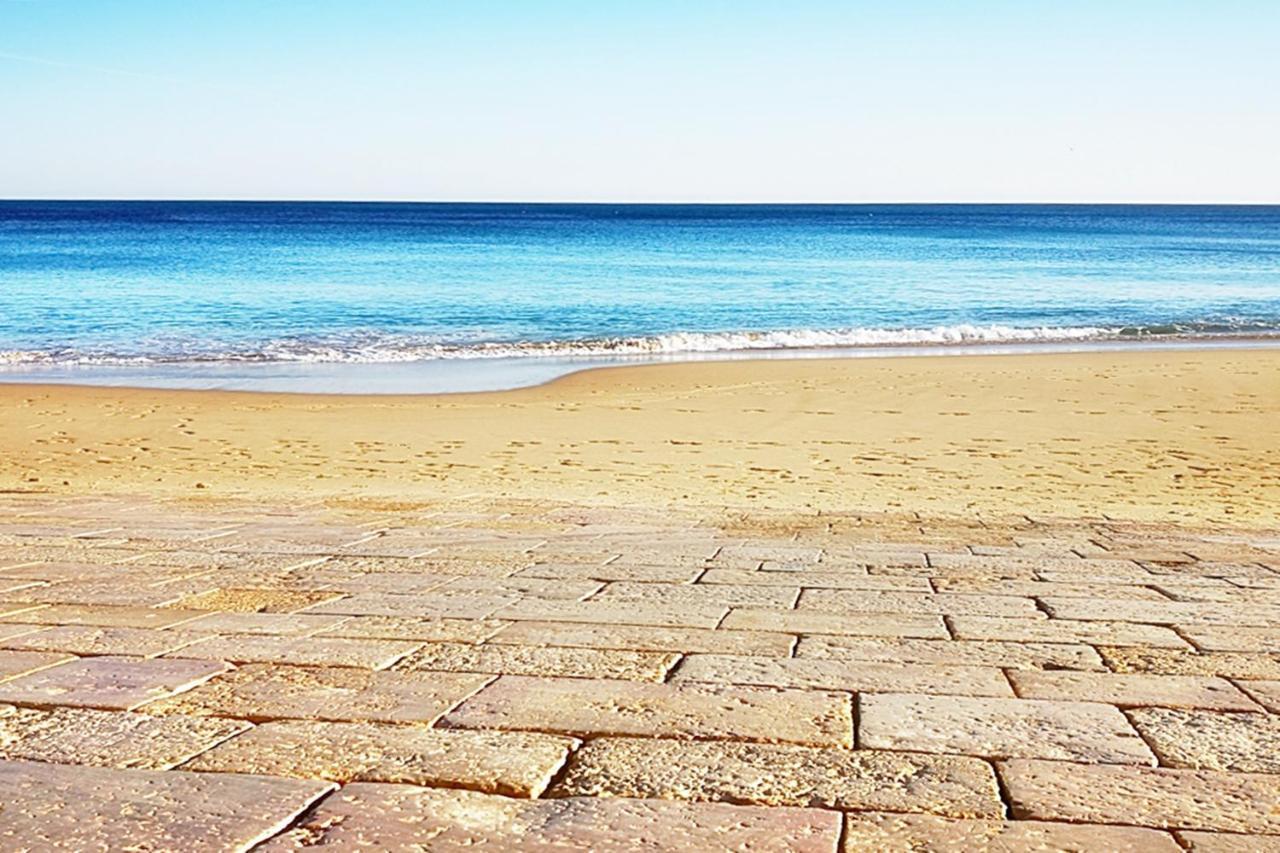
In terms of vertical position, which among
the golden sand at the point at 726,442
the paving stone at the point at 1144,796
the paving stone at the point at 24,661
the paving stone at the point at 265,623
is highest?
the paving stone at the point at 1144,796

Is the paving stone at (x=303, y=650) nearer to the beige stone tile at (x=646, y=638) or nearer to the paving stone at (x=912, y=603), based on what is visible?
the beige stone tile at (x=646, y=638)

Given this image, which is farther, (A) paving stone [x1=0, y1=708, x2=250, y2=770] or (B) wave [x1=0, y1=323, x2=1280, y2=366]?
(B) wave [x1=0, y1=323, x2=1280, y2=366]

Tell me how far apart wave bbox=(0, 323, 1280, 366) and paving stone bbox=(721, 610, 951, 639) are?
16297 mm

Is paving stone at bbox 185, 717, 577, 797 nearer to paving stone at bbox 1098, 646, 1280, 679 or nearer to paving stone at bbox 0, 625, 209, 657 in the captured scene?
paving stone at bbox 0, 625, 209, 657

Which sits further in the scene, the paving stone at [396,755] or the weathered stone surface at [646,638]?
A: the weathered stone surface at [646,638]

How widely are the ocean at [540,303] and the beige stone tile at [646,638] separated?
12.6 m

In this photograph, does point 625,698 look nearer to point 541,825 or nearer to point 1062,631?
point 541,825

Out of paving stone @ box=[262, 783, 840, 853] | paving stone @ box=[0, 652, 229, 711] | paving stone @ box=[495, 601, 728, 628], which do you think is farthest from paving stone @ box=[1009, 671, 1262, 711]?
paving stone @ box=[0, 652, 229, 711]

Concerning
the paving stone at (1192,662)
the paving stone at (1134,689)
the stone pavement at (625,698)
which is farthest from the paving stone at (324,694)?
the paving stone at (1192,662)

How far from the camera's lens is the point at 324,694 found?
348 centimetres

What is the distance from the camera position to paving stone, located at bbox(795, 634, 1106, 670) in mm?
4020

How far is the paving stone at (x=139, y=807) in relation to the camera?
2467 millimetres

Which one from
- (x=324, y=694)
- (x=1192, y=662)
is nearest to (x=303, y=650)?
(x=324, y=694)

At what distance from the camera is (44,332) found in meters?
23.8
